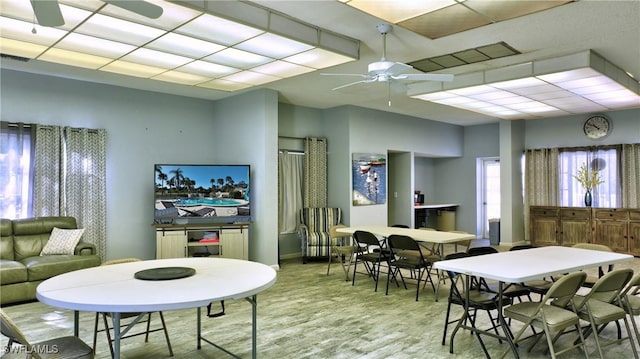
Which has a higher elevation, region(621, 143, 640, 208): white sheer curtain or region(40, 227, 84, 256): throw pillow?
region(621, 143, 640, 208): white sheer curtain

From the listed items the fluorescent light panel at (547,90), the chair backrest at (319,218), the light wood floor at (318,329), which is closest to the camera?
the light wood floor at (318,329)

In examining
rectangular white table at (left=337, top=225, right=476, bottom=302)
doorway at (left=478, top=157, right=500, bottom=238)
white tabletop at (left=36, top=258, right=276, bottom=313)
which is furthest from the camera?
doorway at (left=478, top=157, right=500, bottom=238)

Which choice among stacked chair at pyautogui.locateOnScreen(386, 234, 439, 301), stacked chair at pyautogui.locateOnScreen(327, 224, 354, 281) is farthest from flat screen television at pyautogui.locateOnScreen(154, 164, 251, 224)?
stacked chair at pyautogui.locateOnScreen(386, 234, 439, 301)

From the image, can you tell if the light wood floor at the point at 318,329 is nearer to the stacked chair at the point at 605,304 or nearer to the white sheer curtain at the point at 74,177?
the stacked chair at the point at 605,304

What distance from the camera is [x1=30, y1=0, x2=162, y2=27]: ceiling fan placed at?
2465 mm

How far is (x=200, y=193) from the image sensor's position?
6723 mm

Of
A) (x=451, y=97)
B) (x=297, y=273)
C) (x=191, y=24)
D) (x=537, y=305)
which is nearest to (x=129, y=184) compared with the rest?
(x=297, y=273)

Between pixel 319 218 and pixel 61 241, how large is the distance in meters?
4.11

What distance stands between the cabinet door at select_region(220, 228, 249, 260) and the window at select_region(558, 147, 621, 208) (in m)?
6.91

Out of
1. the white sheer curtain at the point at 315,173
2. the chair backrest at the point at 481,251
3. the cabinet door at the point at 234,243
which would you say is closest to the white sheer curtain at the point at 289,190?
the white sheer curtain at the point at 315,173

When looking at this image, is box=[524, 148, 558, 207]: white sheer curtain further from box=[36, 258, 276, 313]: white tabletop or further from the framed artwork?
box=[36, 258, 276, 313]: white tabletop

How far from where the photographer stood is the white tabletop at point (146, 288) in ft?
7.38

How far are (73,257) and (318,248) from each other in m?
3.73

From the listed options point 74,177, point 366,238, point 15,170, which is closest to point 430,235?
point 366,238
